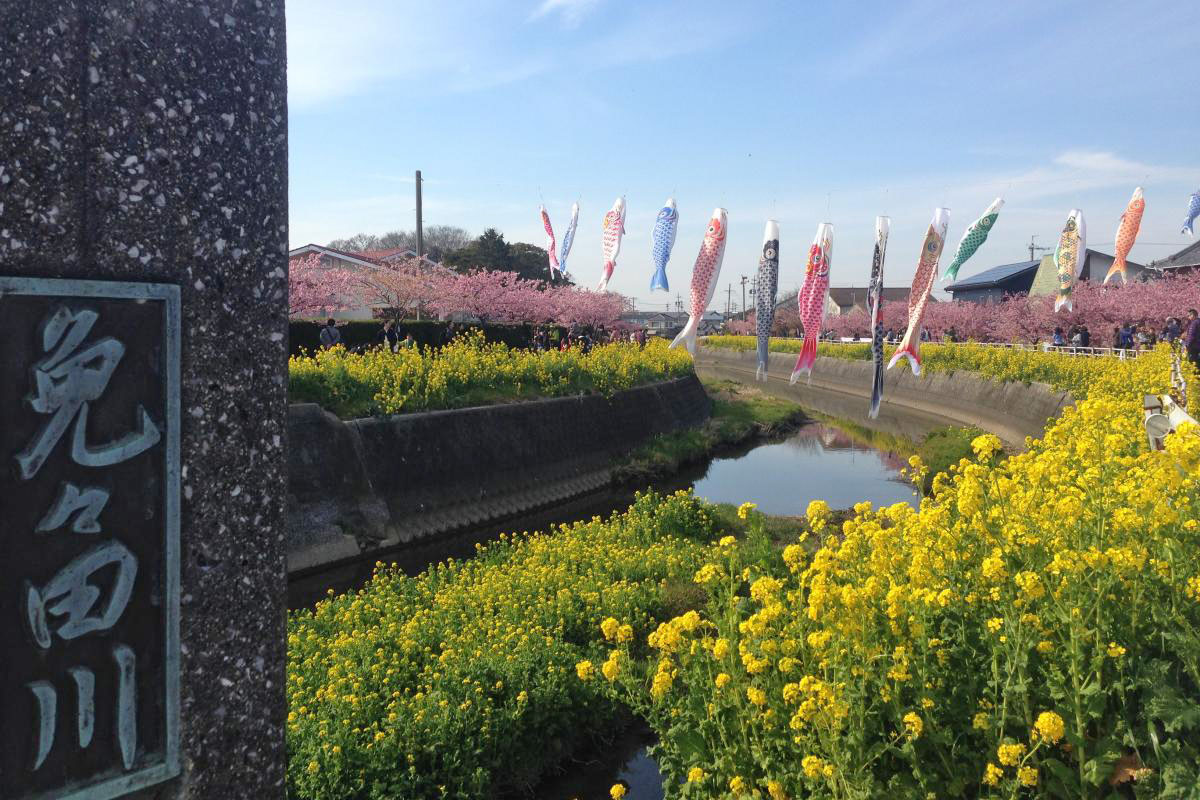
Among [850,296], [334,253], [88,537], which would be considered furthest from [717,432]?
[850,296]

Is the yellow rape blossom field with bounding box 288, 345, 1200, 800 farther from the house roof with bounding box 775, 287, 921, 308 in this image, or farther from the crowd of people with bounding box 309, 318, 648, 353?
the house roof with bounding box 775, 287, 921, 308

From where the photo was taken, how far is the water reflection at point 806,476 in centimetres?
1459

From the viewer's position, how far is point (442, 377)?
43.4 ft

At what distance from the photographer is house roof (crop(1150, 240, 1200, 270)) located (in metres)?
28.7

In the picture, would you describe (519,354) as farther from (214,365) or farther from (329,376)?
(214,365)

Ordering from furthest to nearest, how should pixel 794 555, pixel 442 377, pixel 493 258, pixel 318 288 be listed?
pixel 493 258 → pixel 318 288 → pixel 442 377 → pixel 794 555

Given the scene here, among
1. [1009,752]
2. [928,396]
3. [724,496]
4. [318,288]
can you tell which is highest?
[318,288]

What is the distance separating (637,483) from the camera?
15914 millimetres

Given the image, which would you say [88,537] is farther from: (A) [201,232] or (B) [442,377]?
(B) [442,377]

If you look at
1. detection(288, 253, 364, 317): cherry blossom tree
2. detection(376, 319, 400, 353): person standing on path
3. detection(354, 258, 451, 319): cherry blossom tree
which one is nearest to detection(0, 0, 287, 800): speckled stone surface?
detection(376, 319, 400, 353): person standing on path

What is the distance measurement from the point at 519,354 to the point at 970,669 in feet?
46.2

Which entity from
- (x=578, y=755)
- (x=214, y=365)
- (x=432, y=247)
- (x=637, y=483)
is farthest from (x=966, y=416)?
(x=432, y=247)

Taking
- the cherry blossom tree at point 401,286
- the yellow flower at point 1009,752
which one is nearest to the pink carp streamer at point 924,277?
the yellow flower at point 1009,752

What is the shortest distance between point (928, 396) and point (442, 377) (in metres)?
19.3
